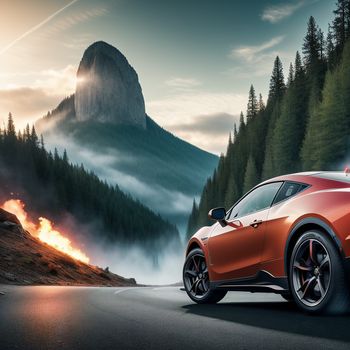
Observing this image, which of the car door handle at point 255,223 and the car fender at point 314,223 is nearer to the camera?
the car fender at point 314,223

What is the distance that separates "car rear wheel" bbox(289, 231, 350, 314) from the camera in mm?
6703

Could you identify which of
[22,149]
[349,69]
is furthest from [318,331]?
[22,149]

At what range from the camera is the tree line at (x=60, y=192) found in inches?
5492

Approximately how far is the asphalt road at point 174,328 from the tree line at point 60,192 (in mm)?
121488

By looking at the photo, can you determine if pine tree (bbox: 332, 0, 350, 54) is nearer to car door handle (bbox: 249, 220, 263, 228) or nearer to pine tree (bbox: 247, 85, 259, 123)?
pine tree (bbox: 247, 85, 259, 123)

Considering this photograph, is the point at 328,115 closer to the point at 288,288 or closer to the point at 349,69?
the point at 349,69

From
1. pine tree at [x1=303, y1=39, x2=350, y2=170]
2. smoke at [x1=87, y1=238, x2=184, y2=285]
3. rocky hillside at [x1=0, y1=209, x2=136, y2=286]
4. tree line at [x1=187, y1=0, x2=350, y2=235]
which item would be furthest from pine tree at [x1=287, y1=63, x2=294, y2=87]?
smoke at [x1=87, y1=238, x2=184, y2=285]

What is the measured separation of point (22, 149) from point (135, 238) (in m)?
44.1

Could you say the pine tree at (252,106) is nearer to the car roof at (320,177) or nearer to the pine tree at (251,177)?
the pine tree at (251,177)

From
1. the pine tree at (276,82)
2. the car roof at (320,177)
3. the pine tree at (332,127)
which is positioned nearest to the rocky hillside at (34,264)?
the pine tree at (332,127)

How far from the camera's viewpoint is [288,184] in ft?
26.3

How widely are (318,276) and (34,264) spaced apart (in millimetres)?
46766

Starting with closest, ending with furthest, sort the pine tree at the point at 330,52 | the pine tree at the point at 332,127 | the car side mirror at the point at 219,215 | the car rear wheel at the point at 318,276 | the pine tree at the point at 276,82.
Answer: the car rear wheel at the point at 318,276
the car side mirror at the point at 219,215
the pine tree at the point at 332,127
the pine tree at the point at 330,52
the pine tree at the point at 276,82

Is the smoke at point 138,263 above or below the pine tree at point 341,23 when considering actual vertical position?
below
